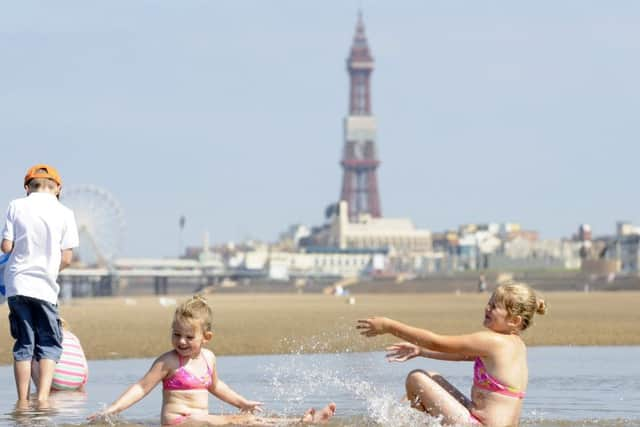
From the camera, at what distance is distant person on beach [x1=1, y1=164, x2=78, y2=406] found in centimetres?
991

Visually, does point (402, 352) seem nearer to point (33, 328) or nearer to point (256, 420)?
point (256, 420)

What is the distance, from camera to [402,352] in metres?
8.01

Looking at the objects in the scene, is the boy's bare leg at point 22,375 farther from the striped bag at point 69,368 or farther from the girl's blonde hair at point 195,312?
the girl's blonde hair at point 195,312

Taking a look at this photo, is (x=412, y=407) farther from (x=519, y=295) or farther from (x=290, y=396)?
(x=290, y=396)

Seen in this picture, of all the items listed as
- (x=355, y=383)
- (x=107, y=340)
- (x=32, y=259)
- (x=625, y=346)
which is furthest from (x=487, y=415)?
(x=107, y=340)

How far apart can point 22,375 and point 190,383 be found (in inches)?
76.0

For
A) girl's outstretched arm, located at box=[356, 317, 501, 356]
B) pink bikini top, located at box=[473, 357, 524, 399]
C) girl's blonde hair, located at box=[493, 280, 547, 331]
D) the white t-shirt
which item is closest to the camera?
girl's outstretched arm, located at box=[356, 317, 501, 356]

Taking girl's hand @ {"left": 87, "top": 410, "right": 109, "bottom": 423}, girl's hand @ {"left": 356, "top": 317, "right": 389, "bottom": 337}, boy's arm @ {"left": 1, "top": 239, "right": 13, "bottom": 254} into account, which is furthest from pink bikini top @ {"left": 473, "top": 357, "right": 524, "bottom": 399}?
boy's arm @ {"left": 1, "top": 239, "right": 13, "bottom": 254}

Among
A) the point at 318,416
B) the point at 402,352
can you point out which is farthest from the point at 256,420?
the point at 402,352

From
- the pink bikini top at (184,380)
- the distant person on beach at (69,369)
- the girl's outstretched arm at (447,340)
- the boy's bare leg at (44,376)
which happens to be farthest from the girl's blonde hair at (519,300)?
the distant person on beach at (69,369)

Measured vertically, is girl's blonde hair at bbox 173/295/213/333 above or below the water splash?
above

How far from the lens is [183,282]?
602ft

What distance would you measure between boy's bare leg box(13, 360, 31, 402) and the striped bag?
1592mm

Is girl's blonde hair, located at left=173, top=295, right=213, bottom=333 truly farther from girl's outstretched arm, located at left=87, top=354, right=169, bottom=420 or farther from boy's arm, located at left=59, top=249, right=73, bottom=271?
boy's arm, located at left=59, top=249, right=73, bottom=271
